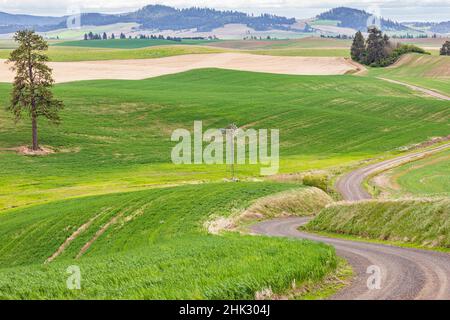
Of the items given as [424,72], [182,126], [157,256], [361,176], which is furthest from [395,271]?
[424,72]

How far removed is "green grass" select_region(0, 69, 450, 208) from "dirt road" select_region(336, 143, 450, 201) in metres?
5.13

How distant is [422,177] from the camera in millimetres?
72000

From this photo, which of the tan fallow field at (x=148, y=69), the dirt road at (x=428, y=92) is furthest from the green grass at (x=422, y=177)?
the tan fallow field at (x=148, y=69)

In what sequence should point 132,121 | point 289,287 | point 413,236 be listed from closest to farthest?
point 289,287
point 413,236
point 132,121

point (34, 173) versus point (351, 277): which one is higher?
point (351, 277)

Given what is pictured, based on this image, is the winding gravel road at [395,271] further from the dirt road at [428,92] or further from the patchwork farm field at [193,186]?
the dirt road at [428,92]

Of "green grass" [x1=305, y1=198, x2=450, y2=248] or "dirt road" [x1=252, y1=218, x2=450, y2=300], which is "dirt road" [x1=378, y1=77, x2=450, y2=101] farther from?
"dirt road" [x1=252, y1=218, x2=450, y2=300]

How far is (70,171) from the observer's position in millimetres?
79250

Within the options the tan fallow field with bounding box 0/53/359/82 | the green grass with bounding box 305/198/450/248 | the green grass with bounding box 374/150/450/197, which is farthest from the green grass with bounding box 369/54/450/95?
the green grass with bounding box 305/198/450/248

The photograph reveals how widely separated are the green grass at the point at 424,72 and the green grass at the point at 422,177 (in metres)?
Result: 72.6

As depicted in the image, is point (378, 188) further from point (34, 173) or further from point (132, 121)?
point (132, 121)

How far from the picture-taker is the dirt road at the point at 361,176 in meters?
63.8

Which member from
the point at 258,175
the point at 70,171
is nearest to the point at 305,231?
the point at 258,175

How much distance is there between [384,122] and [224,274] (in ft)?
310
